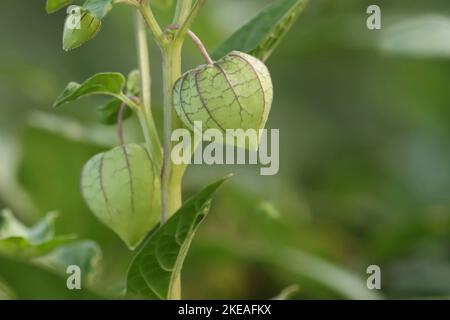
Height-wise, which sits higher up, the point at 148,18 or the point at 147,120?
the point at 148,18

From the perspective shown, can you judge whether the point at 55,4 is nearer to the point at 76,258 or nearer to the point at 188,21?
the point at 188,21

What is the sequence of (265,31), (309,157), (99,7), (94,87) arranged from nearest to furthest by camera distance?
(99,7) → (94,87) → (265,31) → (309,157)

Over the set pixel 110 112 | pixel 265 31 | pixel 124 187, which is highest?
pixel 265 31

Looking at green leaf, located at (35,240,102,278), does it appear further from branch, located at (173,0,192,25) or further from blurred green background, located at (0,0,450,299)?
branch, located at (173,0,192,25)

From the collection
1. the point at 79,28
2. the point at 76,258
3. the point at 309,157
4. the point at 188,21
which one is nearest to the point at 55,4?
the point at 79,28

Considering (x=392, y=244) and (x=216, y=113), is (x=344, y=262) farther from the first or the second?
(x=216, y=113)
